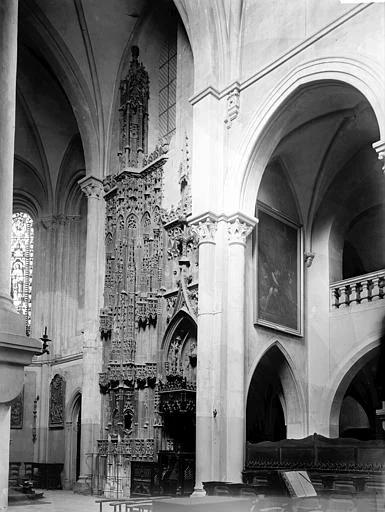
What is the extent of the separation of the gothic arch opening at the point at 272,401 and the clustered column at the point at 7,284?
1257 cm

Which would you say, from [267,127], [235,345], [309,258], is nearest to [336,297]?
[309,258]

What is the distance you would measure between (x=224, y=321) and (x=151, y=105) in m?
8.87

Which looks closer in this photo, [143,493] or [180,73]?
[143,493]

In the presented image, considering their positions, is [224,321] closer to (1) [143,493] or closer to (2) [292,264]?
(2) [292,264]

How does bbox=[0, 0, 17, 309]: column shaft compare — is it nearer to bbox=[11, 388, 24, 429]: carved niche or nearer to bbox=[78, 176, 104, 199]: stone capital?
bbox=[78, 176, 104, 199]: stone capital

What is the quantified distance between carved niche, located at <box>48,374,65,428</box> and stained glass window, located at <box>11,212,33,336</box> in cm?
250

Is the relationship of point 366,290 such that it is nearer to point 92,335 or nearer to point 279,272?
point 279,272

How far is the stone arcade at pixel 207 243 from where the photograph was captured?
15.4 metres

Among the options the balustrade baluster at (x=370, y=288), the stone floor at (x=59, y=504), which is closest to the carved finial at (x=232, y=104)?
the balustrade baluster at (x=370, y=288)

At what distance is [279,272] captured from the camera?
18.2 metres

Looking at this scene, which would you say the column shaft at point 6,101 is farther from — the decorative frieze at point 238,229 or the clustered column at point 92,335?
the clustered column at point 92,335

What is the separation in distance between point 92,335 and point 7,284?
16.6 meters

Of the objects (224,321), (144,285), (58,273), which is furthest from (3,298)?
(58,273)

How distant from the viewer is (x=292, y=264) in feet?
61.6
